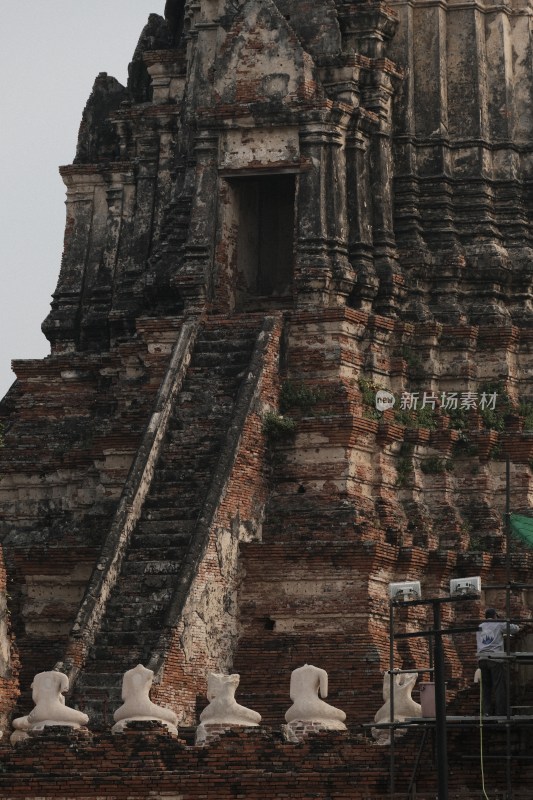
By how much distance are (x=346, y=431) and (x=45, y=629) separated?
4383 millimetres

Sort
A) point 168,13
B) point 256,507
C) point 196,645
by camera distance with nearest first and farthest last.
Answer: point 196,645
point 256,507
point 168,13

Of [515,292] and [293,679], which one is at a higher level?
[515,292]

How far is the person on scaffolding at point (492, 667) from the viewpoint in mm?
24078

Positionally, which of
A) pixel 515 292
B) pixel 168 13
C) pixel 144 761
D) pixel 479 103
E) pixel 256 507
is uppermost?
pixel 168 13

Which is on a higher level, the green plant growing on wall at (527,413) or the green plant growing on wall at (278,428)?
the green plant growing on wall at (527,413)

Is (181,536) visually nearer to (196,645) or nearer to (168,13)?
(196,645)

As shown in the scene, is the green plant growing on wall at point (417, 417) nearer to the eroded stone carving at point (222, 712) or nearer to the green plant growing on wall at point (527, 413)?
the green plant growing on wall at point (527, 413)

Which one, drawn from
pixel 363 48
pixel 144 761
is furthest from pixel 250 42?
pixel 144 761

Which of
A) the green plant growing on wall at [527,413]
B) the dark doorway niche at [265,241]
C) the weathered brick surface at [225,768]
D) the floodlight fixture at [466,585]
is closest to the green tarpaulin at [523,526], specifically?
the floodlight fixture at [466,585]

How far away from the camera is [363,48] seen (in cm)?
3428

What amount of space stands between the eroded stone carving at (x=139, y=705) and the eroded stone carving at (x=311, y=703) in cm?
127

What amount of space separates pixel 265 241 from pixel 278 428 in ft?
14.7

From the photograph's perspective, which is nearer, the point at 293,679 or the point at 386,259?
the point at 293,679

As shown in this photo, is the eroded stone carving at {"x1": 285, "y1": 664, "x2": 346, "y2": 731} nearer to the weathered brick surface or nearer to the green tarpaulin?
the weathered brick surface
